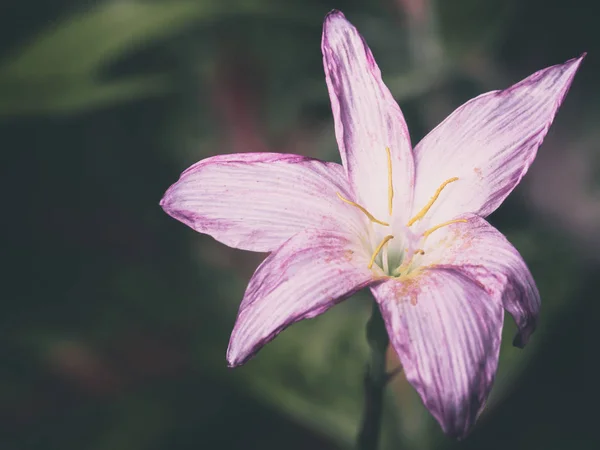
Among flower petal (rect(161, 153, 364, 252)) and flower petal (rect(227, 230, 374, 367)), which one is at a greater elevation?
flower petal (rect(161, 153, 364, 252))

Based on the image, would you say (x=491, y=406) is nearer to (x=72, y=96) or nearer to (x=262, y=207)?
(x=262, y=207)

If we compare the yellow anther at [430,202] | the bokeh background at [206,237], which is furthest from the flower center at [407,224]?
the bokeh background at [206,237]

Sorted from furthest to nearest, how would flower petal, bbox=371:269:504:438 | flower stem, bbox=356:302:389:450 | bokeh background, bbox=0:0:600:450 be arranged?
bokeh background, bbox=0:0:600:450, flower stem, bbox=356:302:389:450, flower petal, bbox=371:269:504:438

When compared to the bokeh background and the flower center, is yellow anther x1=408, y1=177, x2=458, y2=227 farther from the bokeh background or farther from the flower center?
the bokeh background

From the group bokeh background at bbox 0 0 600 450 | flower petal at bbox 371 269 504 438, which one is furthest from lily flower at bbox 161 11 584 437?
bokeh background at bbox 0 0 600 450

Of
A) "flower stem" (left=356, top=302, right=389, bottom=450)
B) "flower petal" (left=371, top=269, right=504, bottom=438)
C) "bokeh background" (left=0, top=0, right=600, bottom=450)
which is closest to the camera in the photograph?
"flower petal" (left=371, top=269, right=504, bottom=438)

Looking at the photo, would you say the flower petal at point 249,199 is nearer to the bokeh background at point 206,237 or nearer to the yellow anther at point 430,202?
the yellow anther at point 430,202
